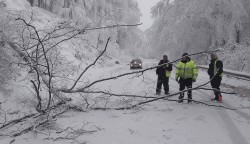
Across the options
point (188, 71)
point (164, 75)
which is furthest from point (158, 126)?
point (164, 75)

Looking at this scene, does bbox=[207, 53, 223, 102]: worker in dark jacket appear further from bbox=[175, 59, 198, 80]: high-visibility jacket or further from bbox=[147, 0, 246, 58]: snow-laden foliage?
bbox=[147, 0, 246, 58]: snow-laden foliage

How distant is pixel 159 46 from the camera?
25406 mm

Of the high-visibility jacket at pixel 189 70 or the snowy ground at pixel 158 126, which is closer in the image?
the snowy ground at pixel 158 126

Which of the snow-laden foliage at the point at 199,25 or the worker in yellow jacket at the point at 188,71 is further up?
the snow-laden foliage at the point at 199,25

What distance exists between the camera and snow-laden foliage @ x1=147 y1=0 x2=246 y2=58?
61.2ft

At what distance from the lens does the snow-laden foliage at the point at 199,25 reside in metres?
18.7

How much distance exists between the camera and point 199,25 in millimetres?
20844

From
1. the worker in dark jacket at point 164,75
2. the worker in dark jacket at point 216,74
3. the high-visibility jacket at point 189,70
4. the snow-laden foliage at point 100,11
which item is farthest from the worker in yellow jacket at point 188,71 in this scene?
the snow-laden foliage at point 100,11

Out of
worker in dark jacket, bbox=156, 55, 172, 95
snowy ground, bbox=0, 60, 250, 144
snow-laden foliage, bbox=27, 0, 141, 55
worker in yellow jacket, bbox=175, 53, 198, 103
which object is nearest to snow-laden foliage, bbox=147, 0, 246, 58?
snow-laden foliage, bbox=27, 0, 141, 55

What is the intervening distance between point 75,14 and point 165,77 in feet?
70.4

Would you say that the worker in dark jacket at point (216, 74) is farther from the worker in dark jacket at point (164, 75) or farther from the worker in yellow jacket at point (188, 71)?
the worker in dark jacket at point (164, 75)

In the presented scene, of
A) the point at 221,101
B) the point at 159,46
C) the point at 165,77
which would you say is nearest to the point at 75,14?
the point at 159,46

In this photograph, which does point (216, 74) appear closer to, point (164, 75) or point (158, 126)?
point (164, 75)

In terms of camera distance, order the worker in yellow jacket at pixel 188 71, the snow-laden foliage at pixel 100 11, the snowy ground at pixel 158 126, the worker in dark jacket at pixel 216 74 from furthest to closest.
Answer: the snow-laden foliage at pixel 100 11, the worker in dark jacket at pixel 216 74, the worker in yellow jacket at pixel 188 71, the snowy ground at pixel 158 126
